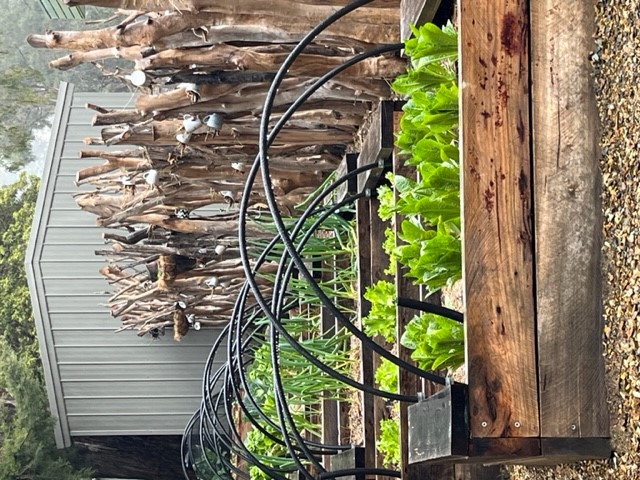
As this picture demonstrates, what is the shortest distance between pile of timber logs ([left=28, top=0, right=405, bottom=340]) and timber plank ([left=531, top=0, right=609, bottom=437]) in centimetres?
130

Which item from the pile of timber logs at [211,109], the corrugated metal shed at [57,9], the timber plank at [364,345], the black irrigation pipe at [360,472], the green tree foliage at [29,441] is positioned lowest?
the green tree foliage at [29,441]

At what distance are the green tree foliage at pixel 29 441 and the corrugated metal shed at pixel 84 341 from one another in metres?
0.28

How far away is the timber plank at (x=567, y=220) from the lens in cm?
207

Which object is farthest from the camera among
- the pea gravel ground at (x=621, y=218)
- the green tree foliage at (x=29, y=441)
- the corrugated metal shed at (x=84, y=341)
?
the green tree foliage at (x=29, y=441)

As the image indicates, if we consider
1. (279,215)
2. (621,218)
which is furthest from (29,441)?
(621,218)

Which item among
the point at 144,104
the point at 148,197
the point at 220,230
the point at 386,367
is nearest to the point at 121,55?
the point at 144,104

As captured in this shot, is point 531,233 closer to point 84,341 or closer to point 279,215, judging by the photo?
point 279,215

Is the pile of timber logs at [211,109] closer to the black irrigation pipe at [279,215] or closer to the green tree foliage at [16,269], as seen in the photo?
the black irrigation pipe at [279,215]

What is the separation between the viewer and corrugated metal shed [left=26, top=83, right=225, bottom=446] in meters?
9.86

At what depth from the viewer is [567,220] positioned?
2.13 meters

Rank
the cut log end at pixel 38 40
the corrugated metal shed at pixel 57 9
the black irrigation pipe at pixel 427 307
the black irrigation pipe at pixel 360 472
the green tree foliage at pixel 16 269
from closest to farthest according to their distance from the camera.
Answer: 1. the black irrigation pipe at pixel 427 307
2. the black irrigation pipe at pixel 360 472
3. the cut log end at pixel 38 40
4. the corrugated metal shed at pixel 57 9
5. the green tree foliage at pixel 16 269

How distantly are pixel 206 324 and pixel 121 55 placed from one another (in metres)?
6.49

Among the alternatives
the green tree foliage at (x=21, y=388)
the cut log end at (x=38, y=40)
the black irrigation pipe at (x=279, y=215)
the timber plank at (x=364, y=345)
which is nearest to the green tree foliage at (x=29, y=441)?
the green tree foliage at (x=21, y=388)

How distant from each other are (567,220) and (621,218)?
0.13 meters
